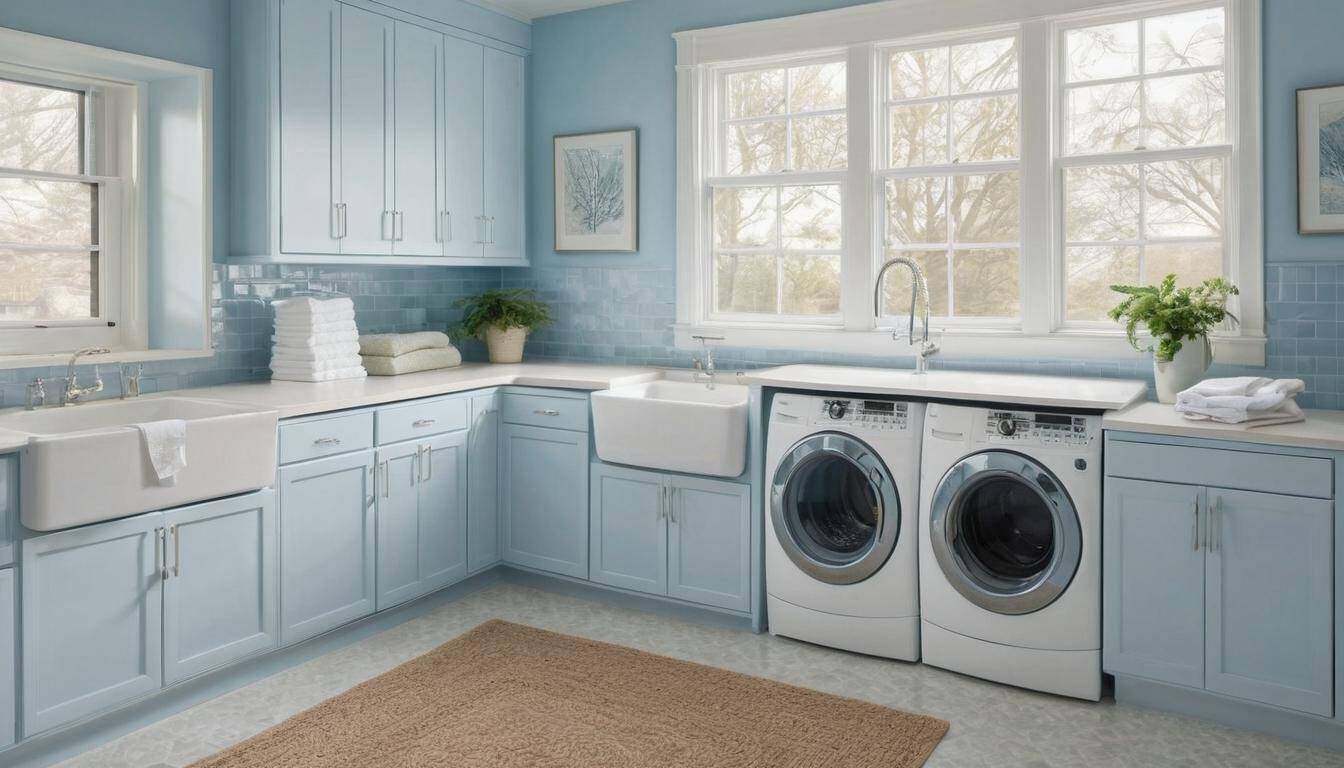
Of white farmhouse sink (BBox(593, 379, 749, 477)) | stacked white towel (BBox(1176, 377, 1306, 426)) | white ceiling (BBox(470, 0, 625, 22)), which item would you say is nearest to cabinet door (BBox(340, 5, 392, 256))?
white ceiling (BBox(470, 0, 625, 22))

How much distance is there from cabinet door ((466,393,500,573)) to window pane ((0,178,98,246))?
163cm

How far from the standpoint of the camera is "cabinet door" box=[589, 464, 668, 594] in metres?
4.03

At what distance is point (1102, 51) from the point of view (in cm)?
380

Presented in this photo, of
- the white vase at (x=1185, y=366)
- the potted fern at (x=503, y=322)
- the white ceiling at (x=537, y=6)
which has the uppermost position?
the white ceiling at (x=537, y=6)

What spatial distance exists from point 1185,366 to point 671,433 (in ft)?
6.09

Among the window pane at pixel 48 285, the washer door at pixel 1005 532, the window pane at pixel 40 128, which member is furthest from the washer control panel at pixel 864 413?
the window pane at pixel 40 128

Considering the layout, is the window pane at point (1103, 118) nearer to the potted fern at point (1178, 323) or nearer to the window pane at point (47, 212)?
the potted fern at point (1178, 323)

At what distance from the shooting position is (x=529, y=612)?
13.6 ft

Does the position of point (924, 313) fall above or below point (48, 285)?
below

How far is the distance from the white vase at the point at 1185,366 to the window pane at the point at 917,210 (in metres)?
1.08

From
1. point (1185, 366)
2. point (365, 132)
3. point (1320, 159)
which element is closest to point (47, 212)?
point (365, 132)

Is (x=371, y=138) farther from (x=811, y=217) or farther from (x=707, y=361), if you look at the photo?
(x=811, y=217)

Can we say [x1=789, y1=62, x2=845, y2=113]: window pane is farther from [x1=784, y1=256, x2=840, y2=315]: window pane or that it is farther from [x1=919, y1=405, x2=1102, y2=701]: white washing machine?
[x1=919, y1=405, x2=1102, y2=701]: white washing machine

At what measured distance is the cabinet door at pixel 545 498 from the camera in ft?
13.9
